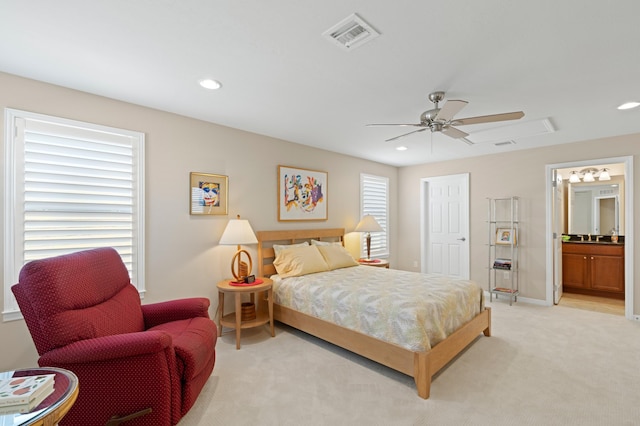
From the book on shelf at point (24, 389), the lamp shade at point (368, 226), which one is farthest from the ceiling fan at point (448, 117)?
the book on shelf at point (24, 389)

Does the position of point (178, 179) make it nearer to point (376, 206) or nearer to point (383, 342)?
point (383, 342)

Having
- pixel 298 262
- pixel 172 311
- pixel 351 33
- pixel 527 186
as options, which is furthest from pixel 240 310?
pixel 527 186

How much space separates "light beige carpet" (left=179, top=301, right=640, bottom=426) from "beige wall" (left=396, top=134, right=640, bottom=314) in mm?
1381

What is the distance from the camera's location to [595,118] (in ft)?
10.8

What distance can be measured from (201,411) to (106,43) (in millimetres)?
2548

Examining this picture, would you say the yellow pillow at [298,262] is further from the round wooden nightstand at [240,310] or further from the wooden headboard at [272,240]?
the round wooden nightstand at [240,310]

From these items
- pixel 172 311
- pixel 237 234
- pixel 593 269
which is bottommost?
pixel 593 269

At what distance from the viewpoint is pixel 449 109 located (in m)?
2.32

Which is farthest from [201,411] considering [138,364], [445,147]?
[445,147]

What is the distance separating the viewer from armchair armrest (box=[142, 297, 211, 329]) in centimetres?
244

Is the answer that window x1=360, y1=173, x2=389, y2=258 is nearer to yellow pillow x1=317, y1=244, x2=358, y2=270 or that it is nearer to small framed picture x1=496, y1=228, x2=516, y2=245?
yellow pillow x1=317, y1=244, x2=358, y2=270

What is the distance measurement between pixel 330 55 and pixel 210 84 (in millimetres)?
1103

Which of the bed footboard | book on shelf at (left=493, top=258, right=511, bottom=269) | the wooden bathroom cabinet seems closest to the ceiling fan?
the bed footboard

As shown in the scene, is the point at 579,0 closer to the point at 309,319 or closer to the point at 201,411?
the point at 309,319
